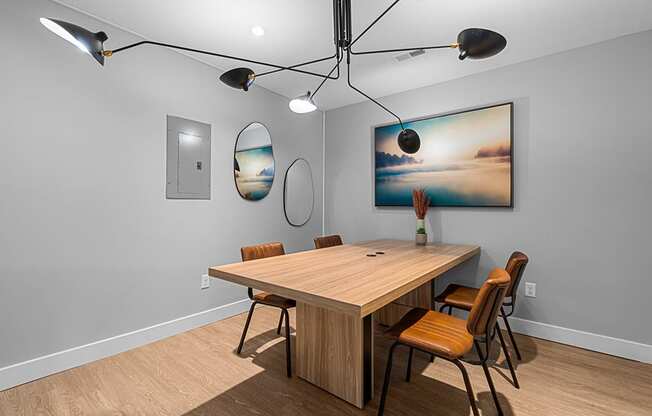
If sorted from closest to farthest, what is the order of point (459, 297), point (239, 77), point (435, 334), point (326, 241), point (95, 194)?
1. point (435, 334)
2. point (239, 77)
3. point (95, 194)
4. point (459, 297)
5. point (326, 241)

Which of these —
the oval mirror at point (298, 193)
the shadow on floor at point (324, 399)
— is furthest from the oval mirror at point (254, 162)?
the shadow on floor at point (324, 399)

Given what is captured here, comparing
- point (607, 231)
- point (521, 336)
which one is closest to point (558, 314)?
point (521, 336)

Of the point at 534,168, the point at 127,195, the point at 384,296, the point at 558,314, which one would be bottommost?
the point at 558,314

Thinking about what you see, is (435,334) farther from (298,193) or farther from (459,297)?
(298,193)

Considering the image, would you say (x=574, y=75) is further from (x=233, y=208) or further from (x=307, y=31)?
(x=233, y=208)

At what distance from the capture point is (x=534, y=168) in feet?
8.75

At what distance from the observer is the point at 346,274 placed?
5.67 ft

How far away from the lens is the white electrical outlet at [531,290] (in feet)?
8.76

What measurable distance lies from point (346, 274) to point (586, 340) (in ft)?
7.21

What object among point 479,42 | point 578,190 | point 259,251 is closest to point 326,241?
point 259,251

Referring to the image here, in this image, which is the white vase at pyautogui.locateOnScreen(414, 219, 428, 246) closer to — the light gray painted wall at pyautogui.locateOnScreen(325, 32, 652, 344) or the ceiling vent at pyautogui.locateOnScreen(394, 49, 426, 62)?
the light gray painted wall at pyautogui.locateOnScreen(325, 32, 652, 344)

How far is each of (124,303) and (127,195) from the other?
832mm

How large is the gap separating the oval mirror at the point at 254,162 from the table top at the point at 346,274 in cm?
122

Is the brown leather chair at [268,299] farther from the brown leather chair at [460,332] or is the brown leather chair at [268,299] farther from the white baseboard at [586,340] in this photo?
the white baseboard at [586,340]
